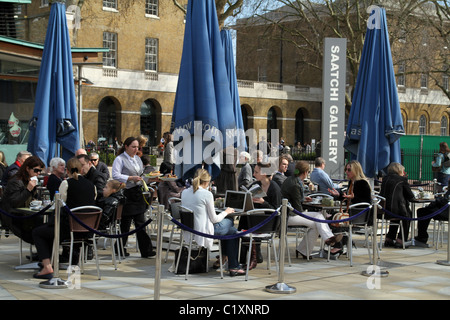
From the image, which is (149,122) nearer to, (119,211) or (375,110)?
(375,110)

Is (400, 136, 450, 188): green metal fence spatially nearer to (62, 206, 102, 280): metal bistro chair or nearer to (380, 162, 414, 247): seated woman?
(380, 162, 414, 247): seated woman

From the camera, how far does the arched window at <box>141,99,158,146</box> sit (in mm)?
44125

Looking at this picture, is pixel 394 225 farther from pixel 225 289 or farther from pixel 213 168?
pixel 225 289

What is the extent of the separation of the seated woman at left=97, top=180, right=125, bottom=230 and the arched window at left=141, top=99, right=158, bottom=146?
35201mm

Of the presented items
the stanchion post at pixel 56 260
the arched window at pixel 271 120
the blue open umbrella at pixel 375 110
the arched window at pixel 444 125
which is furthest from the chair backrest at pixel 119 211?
the arched window at pixel 444 125

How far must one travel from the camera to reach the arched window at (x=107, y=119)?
42000mm

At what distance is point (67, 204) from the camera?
8.21m

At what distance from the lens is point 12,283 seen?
301 inches

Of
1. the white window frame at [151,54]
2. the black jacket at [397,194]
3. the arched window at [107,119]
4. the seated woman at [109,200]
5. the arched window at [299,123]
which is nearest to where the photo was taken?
the seated woman at [109,200]

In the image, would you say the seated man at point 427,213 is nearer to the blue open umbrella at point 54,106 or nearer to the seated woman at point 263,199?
the seated woman at point 263,199

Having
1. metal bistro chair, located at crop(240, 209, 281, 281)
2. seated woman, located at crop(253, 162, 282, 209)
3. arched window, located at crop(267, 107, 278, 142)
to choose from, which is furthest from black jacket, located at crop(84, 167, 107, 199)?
arched window, located at crop(267, 107, 278, 142)

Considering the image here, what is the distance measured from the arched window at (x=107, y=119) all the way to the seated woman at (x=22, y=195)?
33.6 metres
